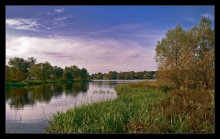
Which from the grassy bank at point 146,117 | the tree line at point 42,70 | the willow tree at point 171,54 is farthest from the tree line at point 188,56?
the tree line at point 42,70

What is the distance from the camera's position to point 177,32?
466 inches

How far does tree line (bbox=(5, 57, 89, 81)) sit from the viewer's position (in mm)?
9516

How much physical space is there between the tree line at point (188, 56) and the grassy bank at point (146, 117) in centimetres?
141

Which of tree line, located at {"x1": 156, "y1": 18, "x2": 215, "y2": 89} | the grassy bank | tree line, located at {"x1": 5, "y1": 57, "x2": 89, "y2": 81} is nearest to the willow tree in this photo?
tree line, located at {"x1": 156, "y1": 18, "x2": 215, "y2": 89}

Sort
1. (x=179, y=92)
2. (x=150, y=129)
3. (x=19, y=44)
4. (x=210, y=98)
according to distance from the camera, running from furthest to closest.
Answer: (x=179, y=92) < (x=19, y=44) < (x=210, y=98) < (x=150, y=129)

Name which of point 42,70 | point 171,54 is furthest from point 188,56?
point 42,70

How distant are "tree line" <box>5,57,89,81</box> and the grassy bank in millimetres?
1634

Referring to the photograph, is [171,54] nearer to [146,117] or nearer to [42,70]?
[42,70]
